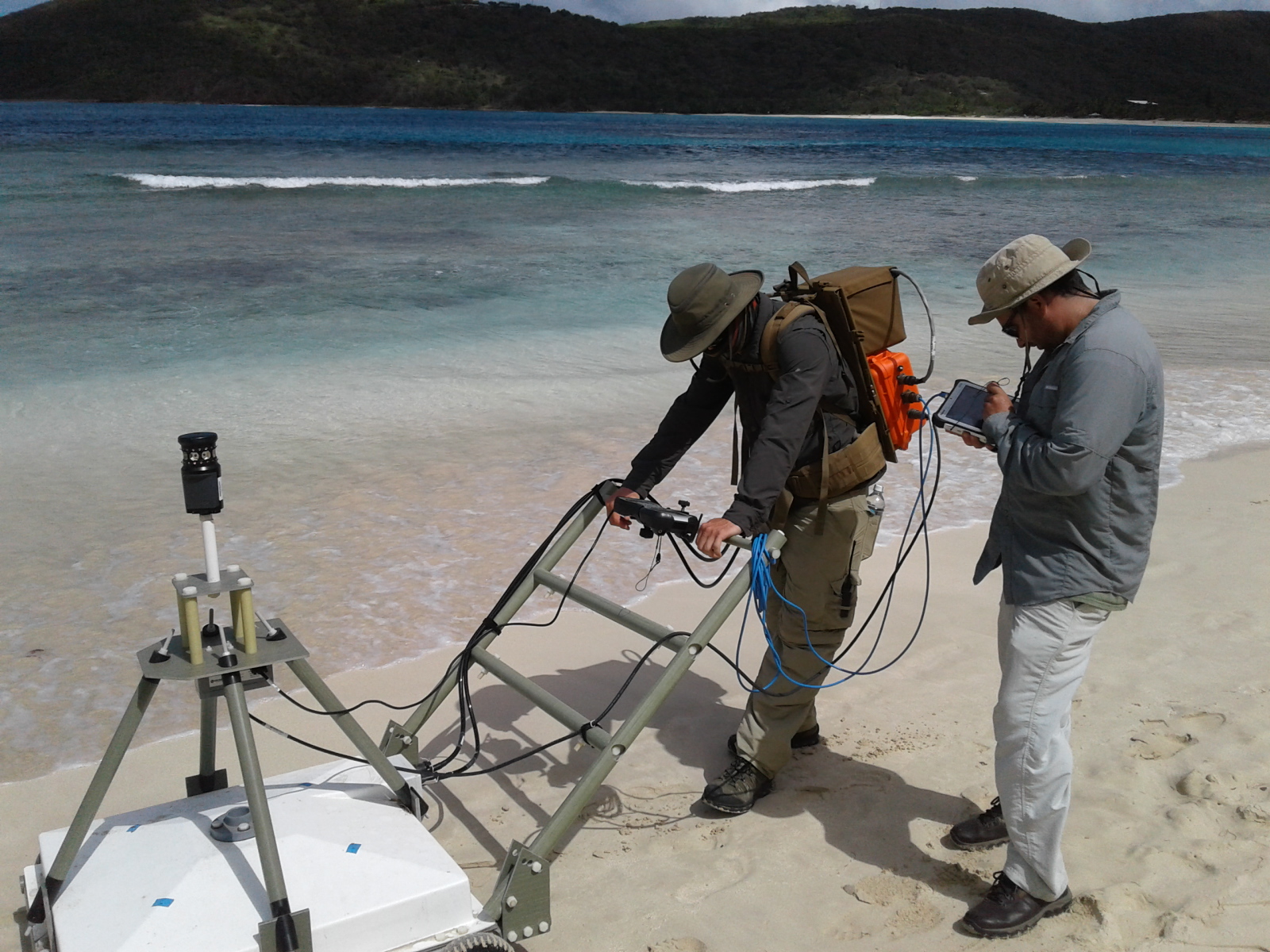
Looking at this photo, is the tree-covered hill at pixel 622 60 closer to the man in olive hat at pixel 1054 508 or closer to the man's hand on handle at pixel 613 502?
the man's hand on handle at pixel 613 502

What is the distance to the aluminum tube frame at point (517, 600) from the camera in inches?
137

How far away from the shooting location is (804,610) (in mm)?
3734

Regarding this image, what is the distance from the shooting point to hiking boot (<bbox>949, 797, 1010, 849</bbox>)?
3562 millimetres

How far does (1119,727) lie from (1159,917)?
1171 mm

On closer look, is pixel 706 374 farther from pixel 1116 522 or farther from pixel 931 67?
pixel 931 67

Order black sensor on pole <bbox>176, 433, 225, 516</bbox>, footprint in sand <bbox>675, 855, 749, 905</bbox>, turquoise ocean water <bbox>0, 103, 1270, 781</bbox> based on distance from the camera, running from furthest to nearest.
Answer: turquoise ocean water <bbox>0, 103, 1270, 781</bbox>, footprint in sand <bbox>675, 855, 749, 905</bbox>, black sensor on pole <bbox>176, 433, 225, 516</bbox>

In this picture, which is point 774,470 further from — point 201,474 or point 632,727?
point 201,474

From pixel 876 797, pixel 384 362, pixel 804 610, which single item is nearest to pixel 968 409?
pixel 804 610

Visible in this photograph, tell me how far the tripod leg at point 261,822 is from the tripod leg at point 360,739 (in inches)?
6.2

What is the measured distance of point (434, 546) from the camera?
20.4 feet

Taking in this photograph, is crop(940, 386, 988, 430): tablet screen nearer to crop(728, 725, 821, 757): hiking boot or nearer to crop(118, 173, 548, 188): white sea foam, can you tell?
crop(728, 725, 821, 757): hiking boot

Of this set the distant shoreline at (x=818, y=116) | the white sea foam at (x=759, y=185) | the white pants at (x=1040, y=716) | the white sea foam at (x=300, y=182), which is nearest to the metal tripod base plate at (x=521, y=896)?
the white pants at (x=1040, y=716)

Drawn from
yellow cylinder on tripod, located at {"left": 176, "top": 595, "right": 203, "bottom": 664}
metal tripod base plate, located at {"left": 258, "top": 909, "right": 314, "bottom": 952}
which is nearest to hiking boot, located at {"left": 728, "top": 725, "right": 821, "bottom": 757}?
metal tripod base plate, located at {"left": 258, "top": 909, "right": 314, "bottom": 952}

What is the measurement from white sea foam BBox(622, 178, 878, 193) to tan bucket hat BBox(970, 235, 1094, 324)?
99.4ft
